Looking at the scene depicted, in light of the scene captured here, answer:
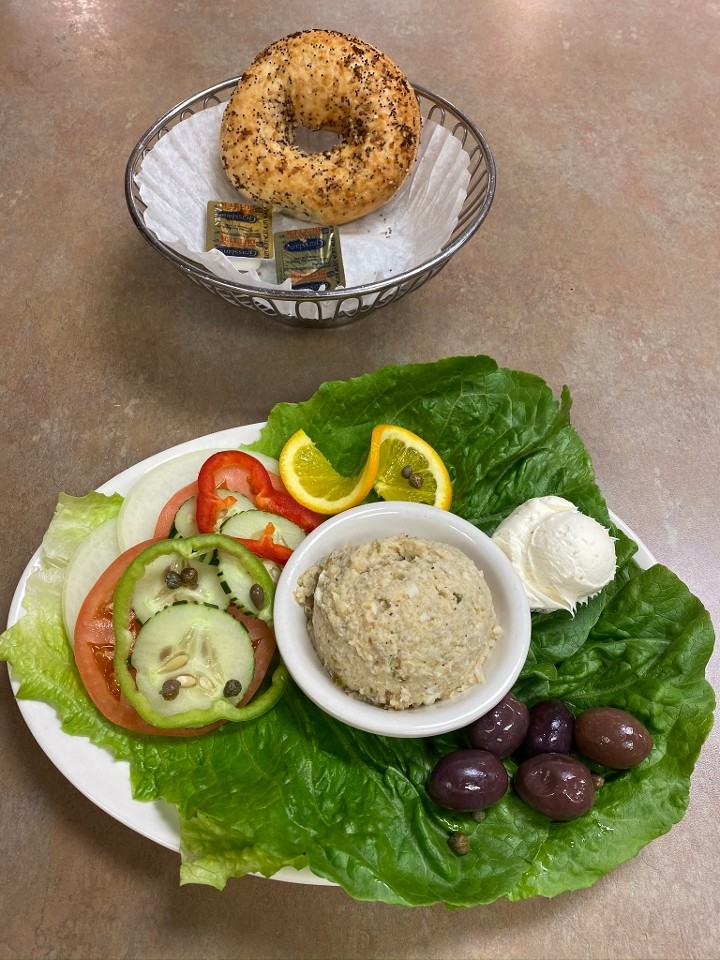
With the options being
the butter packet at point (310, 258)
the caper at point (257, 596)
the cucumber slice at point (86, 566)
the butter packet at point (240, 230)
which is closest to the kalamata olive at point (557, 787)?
the caper at point (257, 596)

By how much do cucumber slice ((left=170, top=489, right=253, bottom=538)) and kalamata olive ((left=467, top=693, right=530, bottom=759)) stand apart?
0.74 metres

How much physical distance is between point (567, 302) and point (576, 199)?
544 mm

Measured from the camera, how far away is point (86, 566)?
174 cm

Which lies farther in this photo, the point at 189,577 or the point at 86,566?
the point at 86,566

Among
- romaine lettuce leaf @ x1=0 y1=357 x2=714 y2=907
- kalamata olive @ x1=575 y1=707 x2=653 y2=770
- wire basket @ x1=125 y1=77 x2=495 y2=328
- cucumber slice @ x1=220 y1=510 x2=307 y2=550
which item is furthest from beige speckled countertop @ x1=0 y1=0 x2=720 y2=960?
cucumber slice @ x1=220 y1=510 x2=307 y2=550

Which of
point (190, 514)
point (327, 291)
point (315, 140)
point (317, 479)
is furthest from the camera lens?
point (315, 140)

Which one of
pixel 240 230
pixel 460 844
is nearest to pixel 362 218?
pixel 240 230

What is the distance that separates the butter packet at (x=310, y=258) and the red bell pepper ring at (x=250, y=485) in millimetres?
740

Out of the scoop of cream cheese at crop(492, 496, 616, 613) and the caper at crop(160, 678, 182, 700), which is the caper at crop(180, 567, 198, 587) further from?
the scoop of cream cheese at crop(492, 496, 616, 613)

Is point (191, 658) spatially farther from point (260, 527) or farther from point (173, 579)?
point (260, 527)

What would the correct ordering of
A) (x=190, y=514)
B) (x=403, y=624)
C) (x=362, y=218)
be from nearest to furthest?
1. (x=403, y=624)
2. (x=190, y=514)
3. (x=362, y=218)

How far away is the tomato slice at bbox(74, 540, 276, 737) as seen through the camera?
1597mm

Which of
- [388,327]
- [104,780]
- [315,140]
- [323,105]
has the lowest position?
[104,780]

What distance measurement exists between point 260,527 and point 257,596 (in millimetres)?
192
